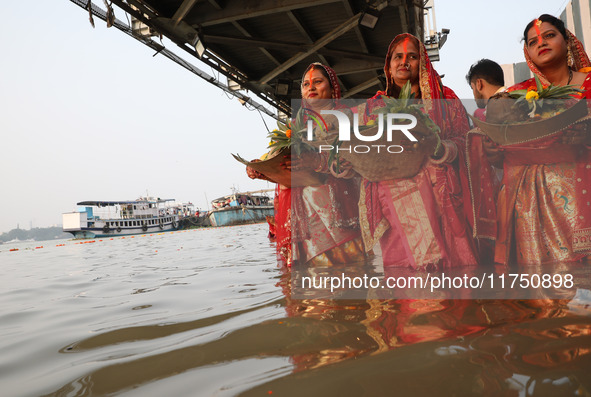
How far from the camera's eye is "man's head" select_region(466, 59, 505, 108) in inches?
131

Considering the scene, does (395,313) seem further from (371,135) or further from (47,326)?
(47,326)

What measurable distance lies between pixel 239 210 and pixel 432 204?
1271 inches

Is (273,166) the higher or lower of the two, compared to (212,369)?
higher

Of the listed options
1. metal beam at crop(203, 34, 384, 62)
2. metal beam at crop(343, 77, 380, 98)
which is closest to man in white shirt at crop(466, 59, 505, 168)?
metal beam at crop(203, 34, 384, 62)

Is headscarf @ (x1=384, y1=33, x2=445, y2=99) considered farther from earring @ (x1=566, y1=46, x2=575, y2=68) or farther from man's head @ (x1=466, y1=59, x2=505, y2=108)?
man's head @ (x1=466, y1=59, x2=505, y2=108)

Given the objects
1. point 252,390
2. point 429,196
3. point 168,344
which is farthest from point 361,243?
point 252,390

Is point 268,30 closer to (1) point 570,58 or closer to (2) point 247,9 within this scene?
(2) point 247,9

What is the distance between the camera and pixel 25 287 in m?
3.66

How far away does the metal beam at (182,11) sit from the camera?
529 cm

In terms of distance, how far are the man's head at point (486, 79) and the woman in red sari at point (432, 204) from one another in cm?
99

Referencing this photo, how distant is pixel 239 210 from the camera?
3403 cm

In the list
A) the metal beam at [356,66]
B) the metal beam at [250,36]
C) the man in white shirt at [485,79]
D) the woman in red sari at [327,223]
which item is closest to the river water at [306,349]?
the woman in red sari at [327,223]

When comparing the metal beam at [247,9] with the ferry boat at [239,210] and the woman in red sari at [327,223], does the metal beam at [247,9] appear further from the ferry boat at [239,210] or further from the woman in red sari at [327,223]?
the ferry boat at [239,210]

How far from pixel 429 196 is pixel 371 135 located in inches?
24.3
